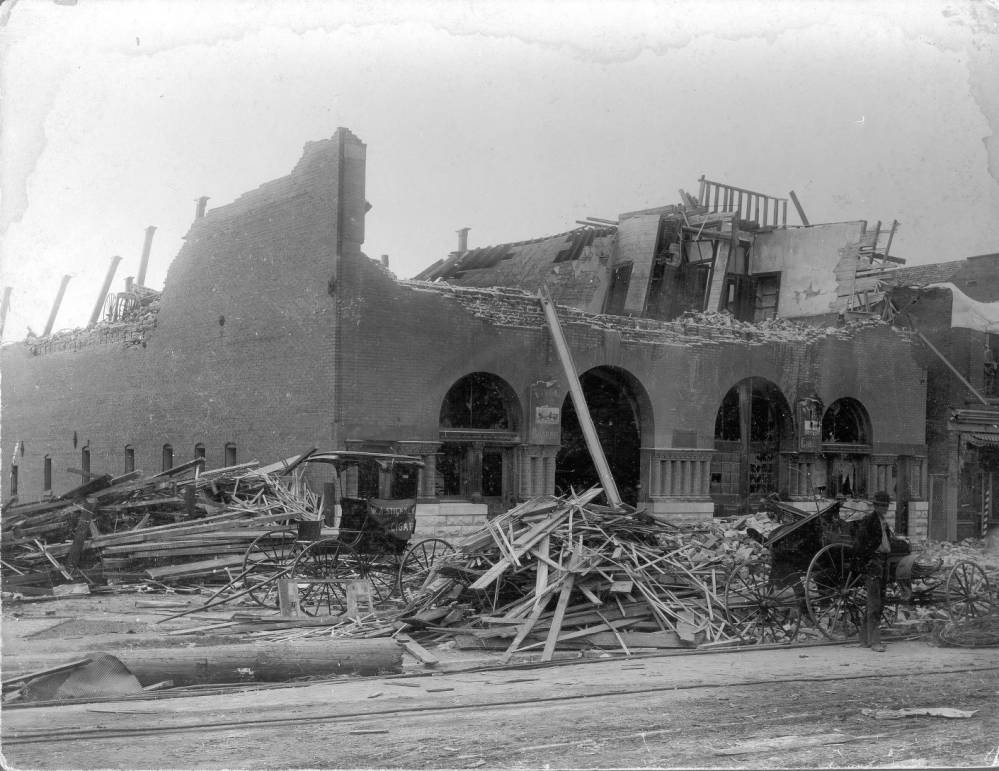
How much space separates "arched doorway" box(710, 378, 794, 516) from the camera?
2380 centimetres

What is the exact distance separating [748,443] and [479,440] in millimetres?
7547

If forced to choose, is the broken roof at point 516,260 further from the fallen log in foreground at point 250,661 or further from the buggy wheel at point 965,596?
the fallen log in foreground at point 250,661

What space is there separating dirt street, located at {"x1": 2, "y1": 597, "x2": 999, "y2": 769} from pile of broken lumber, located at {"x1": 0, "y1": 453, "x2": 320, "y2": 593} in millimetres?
4435

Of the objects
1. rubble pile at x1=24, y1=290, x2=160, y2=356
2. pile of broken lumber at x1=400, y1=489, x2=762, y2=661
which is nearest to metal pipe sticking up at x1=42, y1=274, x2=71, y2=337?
rubble pile at x1=24, y1=290, x2=160, y2=356

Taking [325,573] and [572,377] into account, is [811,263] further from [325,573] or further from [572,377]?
[325,573]

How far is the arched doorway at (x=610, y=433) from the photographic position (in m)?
22.5

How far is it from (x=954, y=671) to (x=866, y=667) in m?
0.84

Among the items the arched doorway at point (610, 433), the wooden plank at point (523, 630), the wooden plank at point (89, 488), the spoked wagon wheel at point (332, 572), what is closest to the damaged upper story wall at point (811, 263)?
the arched doorway at point (610, 433)

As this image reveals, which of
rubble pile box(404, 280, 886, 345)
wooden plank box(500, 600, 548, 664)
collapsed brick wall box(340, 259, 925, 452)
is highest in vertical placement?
rubble pile box(404, 280, 886, 345)

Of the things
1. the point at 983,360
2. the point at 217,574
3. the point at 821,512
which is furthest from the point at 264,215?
the point at 983,360

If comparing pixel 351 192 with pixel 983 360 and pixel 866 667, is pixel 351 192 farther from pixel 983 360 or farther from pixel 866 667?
pixel 983 360

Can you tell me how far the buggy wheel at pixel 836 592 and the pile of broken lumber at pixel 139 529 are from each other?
7.66 meters

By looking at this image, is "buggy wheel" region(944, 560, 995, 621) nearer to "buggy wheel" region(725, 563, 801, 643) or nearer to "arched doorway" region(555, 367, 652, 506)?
"buggy wheel" region(725, 563, 801, 643)

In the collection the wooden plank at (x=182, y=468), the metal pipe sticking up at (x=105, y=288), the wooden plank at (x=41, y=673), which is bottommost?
the wooden plank at (x=41, y=673)
